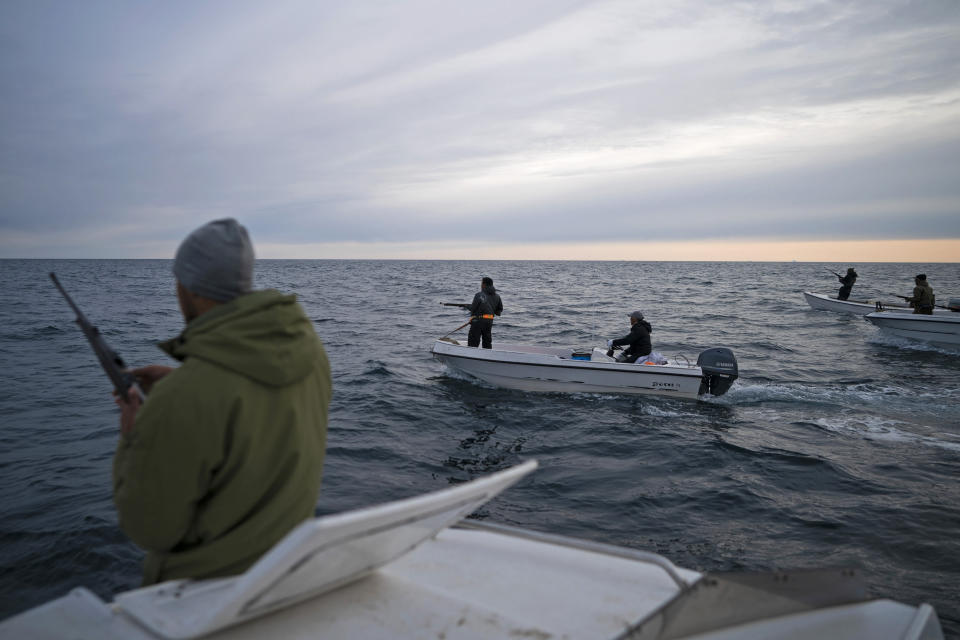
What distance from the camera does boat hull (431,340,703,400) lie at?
11.5 metres

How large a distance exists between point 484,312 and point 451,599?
444 inches

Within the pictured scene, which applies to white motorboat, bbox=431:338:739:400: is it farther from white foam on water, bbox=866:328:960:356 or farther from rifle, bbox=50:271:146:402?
white foam on water, bbox=866:328:960:356

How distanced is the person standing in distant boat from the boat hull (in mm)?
895

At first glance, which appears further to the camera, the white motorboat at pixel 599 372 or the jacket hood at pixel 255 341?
the white motorboat at pixel 599 372

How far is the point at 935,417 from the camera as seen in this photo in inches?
402

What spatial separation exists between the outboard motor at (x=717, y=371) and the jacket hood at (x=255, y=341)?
35.5 feet

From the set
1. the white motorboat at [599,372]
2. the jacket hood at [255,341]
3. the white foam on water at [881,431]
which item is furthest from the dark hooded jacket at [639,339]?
the jacket hood at [255,341]

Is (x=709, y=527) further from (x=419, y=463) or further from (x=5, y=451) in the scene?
(x=5, y=451)

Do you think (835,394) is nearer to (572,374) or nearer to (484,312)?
(572,374)

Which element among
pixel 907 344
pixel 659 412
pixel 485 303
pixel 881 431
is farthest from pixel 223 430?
pixel 907 344

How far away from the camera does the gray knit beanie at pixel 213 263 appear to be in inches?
70.0

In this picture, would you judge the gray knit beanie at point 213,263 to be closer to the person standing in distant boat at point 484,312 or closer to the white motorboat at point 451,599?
the white motorboat at point 451,599

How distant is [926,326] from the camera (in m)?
17.9

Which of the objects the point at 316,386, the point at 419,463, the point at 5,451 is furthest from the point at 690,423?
the point at 5,451
